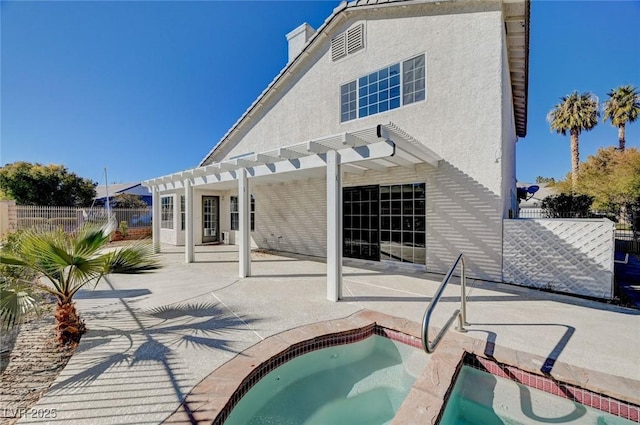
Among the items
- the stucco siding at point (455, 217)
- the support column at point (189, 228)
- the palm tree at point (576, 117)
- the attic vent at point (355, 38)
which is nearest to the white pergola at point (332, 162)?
the stucco siding at point (455, 217)

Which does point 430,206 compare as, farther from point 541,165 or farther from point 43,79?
point 541,165

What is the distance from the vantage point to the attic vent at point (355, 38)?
1066 centimetres

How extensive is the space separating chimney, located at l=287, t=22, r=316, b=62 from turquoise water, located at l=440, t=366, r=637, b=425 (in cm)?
1459

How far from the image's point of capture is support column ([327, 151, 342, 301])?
6.29 m

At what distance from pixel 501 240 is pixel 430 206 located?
2164mm

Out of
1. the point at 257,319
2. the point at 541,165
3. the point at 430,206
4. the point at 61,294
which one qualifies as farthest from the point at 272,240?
the point at 541,165

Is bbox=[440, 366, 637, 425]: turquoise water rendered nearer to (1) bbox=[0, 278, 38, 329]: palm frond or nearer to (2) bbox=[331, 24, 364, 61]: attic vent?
(1) bbox=[0, 278, 38, 329]: palm frond

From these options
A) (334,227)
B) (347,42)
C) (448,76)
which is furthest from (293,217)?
(448,76)

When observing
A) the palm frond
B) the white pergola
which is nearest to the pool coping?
the white pergola

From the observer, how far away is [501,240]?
25.2ft

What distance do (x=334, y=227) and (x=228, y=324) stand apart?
2960 mm

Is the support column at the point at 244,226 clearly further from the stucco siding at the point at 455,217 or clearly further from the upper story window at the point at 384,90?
the upper story window at the point at 384,90

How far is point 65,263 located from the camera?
388cm

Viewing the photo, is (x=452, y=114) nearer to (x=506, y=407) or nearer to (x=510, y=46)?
(x=510, y=46)
